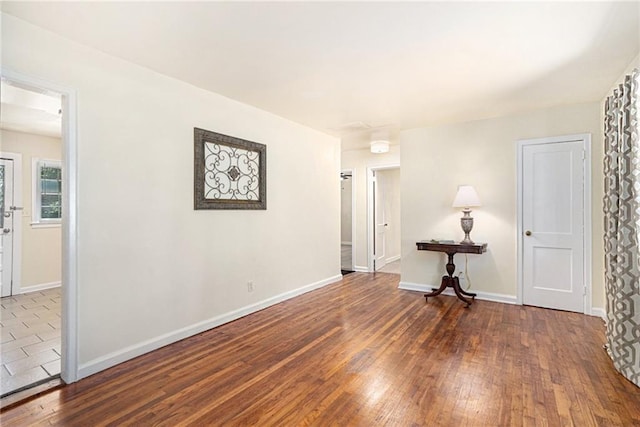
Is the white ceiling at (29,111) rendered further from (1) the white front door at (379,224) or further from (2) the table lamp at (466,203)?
(1) the white front door at (379,224)

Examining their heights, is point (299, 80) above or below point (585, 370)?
above

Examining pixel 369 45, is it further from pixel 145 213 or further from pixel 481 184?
pixel 481 184

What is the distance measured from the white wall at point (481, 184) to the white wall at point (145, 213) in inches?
81.0

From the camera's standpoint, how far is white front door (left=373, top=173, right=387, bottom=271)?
6211 mm

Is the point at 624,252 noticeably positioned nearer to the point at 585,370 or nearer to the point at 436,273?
the point at 585,370

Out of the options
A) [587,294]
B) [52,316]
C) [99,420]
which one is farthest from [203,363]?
[587,294]

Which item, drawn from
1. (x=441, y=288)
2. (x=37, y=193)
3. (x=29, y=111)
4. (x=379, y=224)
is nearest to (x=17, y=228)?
(x=37, y=193)

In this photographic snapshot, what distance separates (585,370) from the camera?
2.37 m

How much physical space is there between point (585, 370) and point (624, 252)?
90 cm

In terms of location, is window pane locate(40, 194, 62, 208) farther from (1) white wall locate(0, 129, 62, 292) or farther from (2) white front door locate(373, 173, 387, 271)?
(2) white front door locate(373, 173, 387, 271)

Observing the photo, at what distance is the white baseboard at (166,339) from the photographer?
2371 mm

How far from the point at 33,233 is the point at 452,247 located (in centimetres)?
585

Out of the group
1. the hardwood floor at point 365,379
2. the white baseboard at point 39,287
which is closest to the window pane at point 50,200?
the white baseboard at point 39,287

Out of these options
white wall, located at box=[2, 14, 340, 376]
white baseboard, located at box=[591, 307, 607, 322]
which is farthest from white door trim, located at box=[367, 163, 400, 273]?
white baseboard, located at box=[591, 307, 607, 322]
